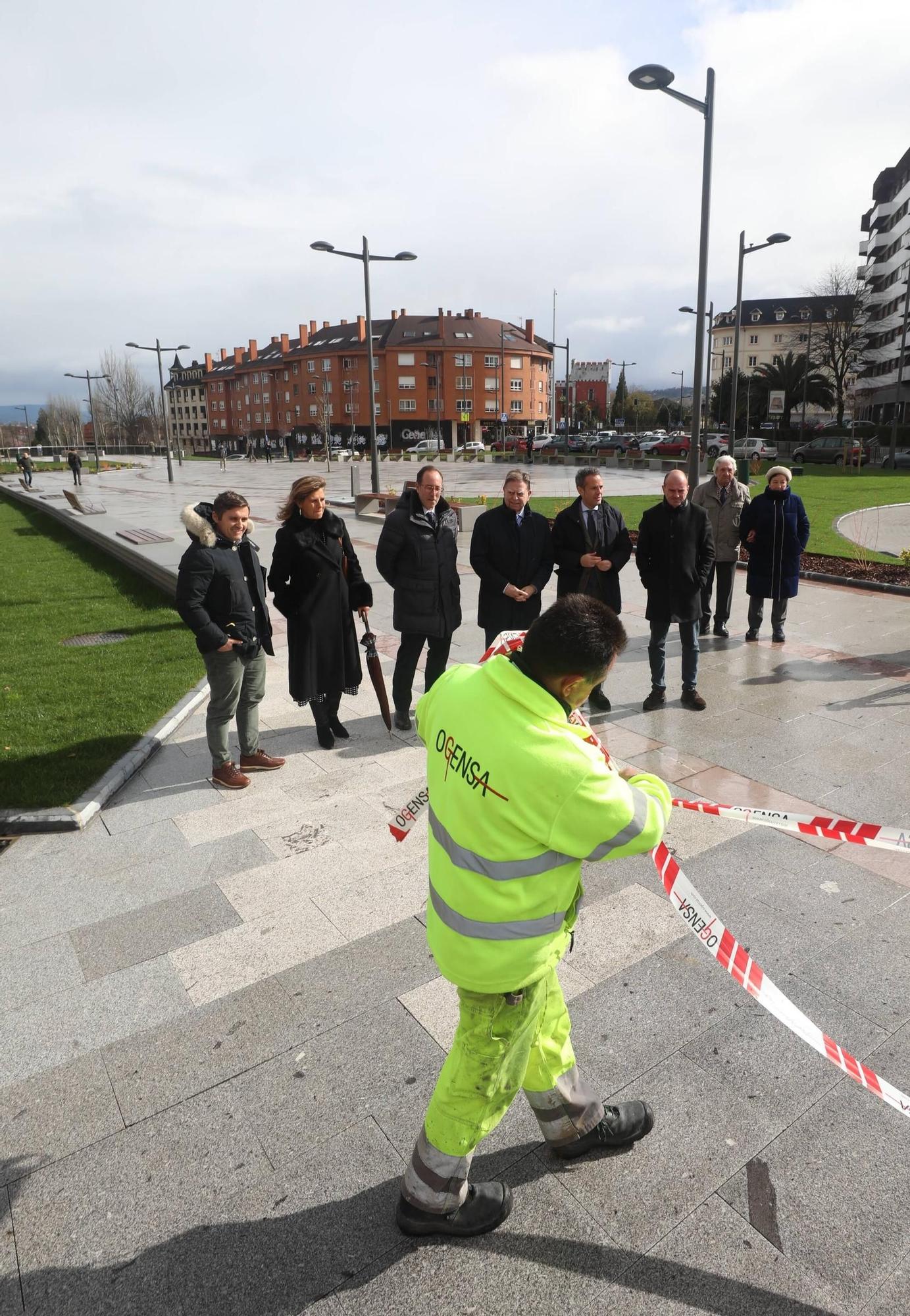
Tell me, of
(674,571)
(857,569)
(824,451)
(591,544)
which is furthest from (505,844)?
(824,451)

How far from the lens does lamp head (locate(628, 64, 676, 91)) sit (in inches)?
423

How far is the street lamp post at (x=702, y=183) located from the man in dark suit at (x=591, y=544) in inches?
280

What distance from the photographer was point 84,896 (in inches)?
167

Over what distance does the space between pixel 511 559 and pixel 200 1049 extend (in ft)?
14.1

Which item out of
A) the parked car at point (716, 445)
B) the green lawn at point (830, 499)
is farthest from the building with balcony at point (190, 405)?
the green lawn at point (830, 499)

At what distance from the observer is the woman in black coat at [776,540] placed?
8594 mm

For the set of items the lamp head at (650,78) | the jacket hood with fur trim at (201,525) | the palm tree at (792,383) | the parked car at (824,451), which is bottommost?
the jacket hood with fur trim at (201,525)

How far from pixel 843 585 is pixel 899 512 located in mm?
11104

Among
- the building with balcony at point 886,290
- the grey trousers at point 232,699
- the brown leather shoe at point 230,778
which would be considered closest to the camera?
the grey trousers at point 232,699

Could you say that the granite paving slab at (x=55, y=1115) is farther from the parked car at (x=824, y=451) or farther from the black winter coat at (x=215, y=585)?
the parked car at (x=824, y=451)

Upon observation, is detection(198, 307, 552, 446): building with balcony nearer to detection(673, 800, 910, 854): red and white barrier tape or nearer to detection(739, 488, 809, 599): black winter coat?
detection(739, 488, 809, 599): black winter coat

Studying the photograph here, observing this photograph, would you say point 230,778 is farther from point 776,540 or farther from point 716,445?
point 716,445

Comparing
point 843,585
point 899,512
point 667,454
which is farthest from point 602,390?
point 843,585

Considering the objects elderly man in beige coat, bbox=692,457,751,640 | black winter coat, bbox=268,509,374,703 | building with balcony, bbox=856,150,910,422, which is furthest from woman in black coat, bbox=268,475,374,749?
building with balcony, bbox=856,150,910,422
